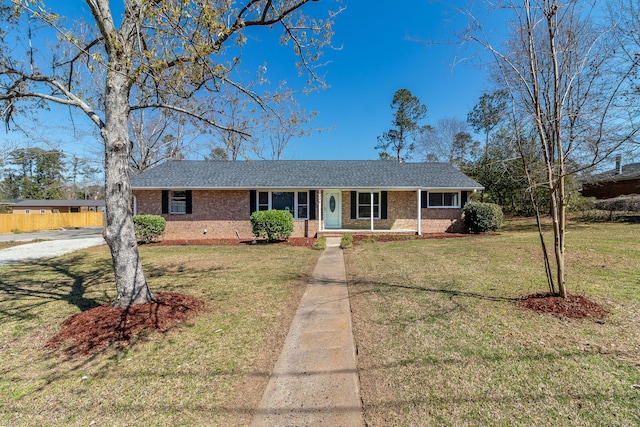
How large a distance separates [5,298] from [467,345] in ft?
26.6

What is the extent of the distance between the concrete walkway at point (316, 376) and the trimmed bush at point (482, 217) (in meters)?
11.7

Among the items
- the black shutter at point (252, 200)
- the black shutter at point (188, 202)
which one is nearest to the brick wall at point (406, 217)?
the black shutter at point (252, 200)

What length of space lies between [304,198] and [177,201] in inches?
249

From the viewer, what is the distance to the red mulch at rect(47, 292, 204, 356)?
11.4 ft

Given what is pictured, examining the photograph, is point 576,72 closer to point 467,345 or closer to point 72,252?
point 467,345

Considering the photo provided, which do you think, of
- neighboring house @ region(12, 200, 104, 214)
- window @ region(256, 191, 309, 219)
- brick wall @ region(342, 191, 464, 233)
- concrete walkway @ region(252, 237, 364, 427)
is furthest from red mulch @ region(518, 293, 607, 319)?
neighboring house @ region(12, 200, 104, 214)

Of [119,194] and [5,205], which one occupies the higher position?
[5,205]

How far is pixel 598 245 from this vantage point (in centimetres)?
912

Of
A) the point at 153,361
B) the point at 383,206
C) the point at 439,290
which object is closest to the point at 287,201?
the point at 383,206

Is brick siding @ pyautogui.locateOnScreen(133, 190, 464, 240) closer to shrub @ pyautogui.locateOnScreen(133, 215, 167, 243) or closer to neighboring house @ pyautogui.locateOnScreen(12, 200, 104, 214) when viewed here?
shrub @ pyautogui.locateOnScreen(133, 215, 167, 243)

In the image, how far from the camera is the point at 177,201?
14.4 meters

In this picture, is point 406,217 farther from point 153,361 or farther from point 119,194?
point 153,361

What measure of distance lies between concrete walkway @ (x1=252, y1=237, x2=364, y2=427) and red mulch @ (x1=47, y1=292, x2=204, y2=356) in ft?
5.84

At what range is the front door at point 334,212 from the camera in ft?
51.2
